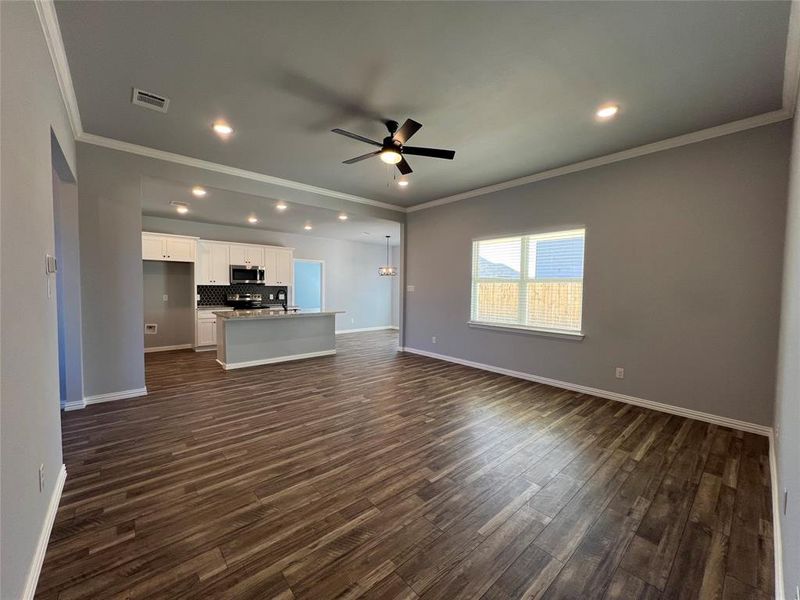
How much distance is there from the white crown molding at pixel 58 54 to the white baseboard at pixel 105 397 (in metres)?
2.82

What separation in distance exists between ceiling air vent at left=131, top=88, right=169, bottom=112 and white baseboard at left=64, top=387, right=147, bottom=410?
3113mm

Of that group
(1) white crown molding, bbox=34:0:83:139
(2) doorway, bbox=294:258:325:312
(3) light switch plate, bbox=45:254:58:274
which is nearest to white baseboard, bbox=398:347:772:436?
(3) light switch plate, bbox=45:254:58:274

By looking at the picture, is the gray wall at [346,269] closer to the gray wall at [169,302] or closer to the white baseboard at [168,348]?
the gray wall at [169,302]

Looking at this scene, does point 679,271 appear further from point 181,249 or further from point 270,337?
point 181,249

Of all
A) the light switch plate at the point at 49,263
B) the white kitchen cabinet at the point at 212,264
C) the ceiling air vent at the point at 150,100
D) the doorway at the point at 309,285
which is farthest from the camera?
the doorway at the point at 309,285

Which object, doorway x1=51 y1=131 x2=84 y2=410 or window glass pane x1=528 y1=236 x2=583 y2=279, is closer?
doorway x1=51 y1=131 x2=84 y2=410

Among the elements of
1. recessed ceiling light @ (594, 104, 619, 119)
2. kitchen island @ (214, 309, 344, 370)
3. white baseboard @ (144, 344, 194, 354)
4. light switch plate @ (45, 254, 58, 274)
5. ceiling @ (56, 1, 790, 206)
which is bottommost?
white baseboard @ (144, 344, 194, 354)

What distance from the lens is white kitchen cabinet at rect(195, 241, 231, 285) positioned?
7.06m

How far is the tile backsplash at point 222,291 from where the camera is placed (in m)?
7.34

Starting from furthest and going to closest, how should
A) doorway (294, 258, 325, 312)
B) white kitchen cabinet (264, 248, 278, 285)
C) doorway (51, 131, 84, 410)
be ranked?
1. doorway (294, 258, 325, 312)
2. white kitchen cabinet (264, 248, 278, 285)
3. doorway (51, 131, 84, 410)

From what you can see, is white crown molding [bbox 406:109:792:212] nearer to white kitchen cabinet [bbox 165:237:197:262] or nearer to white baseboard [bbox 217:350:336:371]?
white baseboard [bbox 217:350:336:371]

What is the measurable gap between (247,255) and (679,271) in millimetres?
7849

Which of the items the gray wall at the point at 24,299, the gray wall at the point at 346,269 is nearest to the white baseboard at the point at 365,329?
the gray wall at the point at 346,269

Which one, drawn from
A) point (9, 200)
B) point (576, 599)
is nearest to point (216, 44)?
point (9, 200)
